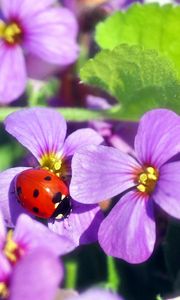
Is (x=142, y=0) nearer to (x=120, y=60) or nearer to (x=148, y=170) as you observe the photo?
(x=120, y=60)

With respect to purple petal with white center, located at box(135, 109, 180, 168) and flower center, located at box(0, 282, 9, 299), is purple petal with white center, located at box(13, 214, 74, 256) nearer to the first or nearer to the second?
flower center, located at box(0, 282, 9, 299)

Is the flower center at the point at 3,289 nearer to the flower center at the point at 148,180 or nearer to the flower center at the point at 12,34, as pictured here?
the flower center at the point at 148,180

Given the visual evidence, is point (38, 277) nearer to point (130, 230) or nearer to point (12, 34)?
point (130, 230)

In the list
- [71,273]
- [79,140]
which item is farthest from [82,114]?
[71,273]

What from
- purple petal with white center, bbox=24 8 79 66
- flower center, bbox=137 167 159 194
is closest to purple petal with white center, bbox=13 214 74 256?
flower center, bbox=137 167 159 194

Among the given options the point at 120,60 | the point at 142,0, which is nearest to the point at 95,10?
the point at 142,0
